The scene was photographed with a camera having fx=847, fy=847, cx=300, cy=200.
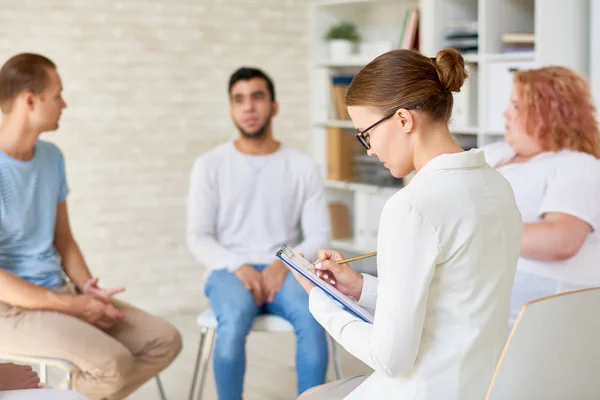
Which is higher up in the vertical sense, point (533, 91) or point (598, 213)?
point (533, 91)

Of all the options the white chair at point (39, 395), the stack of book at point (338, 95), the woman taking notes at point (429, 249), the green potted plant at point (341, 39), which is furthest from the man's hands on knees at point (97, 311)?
the green potted plant at point (341, 39)

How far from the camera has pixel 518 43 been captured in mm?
3551

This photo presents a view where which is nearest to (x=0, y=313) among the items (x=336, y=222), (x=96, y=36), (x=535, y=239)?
(x=535, y=239)

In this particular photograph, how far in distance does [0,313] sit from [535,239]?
1.49 meters

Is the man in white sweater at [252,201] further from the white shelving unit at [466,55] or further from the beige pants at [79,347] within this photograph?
the white shelving unit at [466,55]

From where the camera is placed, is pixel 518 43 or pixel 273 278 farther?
pixel 518 43

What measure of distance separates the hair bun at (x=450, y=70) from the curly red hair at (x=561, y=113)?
0.95m

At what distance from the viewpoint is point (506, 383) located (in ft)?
4.61

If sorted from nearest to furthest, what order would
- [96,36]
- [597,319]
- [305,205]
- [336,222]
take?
[597,319], [305,205], [96,36], [336,222]

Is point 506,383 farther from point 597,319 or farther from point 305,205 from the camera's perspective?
point 305,205

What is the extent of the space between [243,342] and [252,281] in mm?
224

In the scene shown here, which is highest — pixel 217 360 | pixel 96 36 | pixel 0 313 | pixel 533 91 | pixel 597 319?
pixel 96 36

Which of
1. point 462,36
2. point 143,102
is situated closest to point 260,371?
point 143,102

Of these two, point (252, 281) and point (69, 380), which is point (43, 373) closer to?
point (69, 380)
